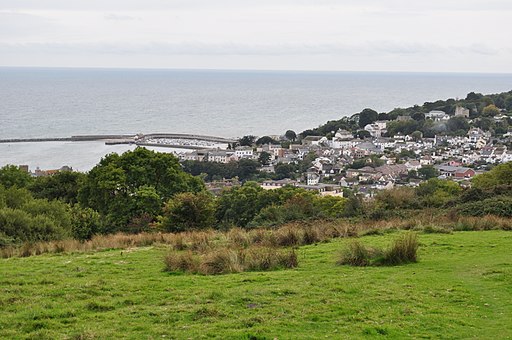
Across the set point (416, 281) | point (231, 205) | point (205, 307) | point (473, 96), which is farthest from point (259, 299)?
point (473, 96)

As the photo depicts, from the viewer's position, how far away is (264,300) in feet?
28.1

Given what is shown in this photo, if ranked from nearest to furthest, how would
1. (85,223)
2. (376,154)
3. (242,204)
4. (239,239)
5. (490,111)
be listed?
1. (239,239)
2. (85,223)
3. (242,204)
4. (376,154)
5. (490,111)

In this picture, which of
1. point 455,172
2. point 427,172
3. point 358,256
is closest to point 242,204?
point 358,256

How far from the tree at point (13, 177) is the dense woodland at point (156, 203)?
0.06 m

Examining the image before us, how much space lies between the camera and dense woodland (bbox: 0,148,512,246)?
1961cm

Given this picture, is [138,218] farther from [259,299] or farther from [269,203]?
[259,299]

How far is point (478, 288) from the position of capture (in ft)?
30.7

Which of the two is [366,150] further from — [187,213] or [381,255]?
[381,255]

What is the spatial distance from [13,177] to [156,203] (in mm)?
12003

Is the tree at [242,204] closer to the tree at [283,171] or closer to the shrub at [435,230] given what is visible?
the shrub at [435,230]

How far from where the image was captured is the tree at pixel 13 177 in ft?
114

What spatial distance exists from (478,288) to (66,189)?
29.4 m

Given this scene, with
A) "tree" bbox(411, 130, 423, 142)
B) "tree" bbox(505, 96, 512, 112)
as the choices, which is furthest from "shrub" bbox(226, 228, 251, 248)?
"tree" bbox(505, 96, 512, 112)

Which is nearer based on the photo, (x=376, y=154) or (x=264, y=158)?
(x=264, y=158)
